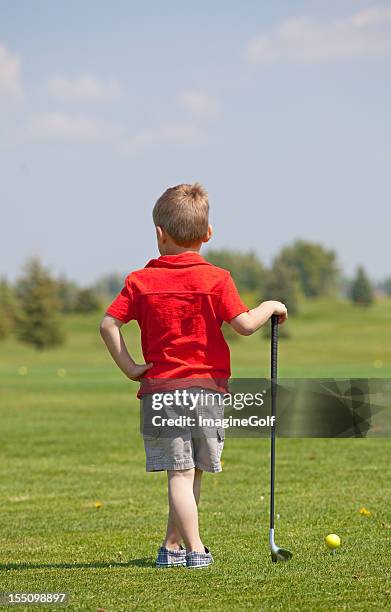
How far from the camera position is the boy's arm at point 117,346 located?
19.4 feet

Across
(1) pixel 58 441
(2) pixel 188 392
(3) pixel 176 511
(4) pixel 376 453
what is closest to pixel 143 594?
(3) pixel 176 511

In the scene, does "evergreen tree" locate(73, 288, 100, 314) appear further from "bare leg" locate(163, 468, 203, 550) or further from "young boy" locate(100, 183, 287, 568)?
"young boy" locate(100, 183, 287, 568)

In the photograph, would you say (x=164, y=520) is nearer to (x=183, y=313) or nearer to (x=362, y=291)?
(x=183, y=313)

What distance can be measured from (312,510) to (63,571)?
10.3ft

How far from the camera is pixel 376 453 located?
1359cm

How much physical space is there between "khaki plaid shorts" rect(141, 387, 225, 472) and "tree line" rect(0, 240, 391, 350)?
73059mm

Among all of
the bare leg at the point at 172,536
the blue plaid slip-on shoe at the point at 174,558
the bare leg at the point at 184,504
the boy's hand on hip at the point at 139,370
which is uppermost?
the boy's hand on hip at the point at 139,370

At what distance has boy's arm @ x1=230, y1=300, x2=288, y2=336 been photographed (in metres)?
5.80

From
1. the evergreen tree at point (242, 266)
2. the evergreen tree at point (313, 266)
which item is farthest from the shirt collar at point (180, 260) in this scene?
the evergreen tree at point (313, 266)

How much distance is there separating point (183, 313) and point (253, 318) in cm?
41

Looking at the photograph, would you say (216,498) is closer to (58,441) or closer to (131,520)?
(131,520)

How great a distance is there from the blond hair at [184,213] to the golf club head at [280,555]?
193 cm

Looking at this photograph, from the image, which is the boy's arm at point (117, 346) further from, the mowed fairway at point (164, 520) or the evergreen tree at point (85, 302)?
the evergreen tree at point (85, 302)

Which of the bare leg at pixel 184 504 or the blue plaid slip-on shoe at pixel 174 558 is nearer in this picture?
the bare leg at pixel 184 504
